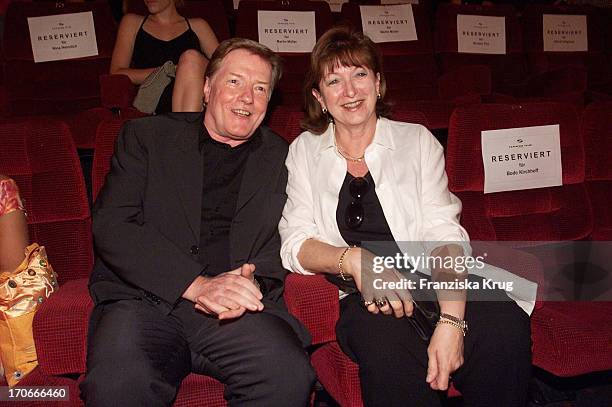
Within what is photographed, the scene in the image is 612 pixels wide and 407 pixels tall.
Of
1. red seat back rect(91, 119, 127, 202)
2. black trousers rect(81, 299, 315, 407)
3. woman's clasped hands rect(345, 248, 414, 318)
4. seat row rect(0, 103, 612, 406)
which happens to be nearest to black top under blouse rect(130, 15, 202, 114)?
seat row rect(0, 103, 612, 406)

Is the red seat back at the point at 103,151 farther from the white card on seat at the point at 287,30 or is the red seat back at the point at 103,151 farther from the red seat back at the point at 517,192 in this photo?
the white card on seat at the point at 287,30

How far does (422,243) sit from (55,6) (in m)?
2.56

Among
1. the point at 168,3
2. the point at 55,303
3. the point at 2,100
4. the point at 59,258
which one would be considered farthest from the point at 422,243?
the point at 2,100

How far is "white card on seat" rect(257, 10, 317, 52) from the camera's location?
3.40 meters

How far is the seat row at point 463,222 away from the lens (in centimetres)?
155

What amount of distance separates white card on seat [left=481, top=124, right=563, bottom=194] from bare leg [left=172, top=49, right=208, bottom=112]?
104 centimetres

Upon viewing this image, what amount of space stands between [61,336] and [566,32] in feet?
12.6

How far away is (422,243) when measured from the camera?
69.2 inches

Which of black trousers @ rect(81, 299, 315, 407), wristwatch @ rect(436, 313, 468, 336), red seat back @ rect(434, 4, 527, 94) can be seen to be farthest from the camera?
red seat back @ rect(434, 4, 527, 94)

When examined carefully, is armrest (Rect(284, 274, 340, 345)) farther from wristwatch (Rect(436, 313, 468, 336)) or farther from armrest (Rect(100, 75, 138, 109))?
armrest (Rect(100, 75, 138, 109))

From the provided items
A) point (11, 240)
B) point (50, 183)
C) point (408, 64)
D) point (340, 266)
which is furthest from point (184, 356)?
point (408, 64)

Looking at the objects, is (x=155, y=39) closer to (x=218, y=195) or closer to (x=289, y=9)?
(x=289, y=9)

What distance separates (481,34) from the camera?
3.92m

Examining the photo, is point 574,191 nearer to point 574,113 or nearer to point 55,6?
point 574,113
